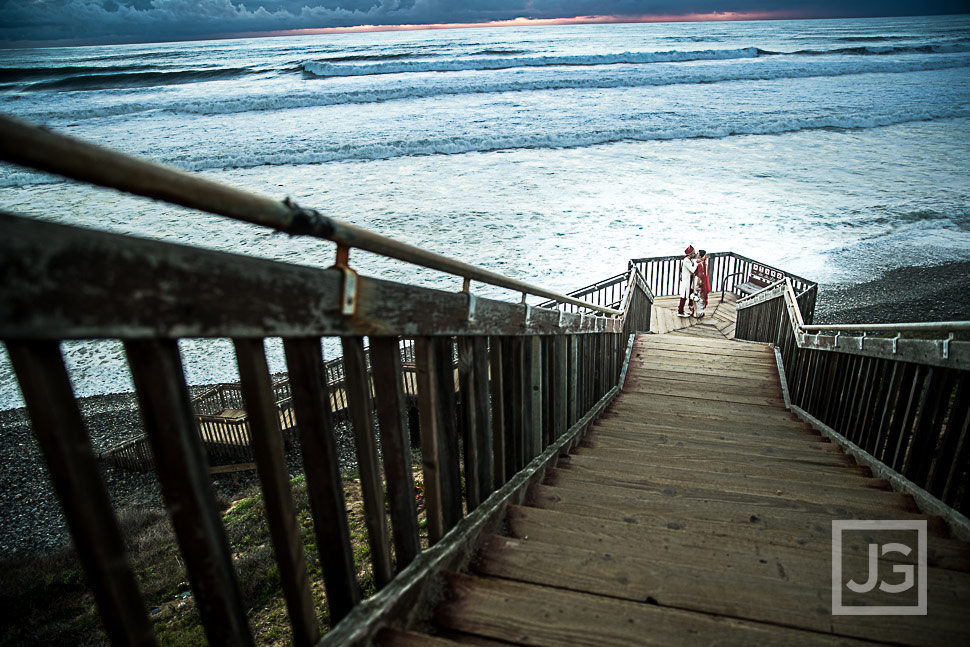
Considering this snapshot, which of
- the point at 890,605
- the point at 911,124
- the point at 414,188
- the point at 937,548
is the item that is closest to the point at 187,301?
the point at 890,605

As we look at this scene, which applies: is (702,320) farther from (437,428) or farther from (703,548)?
(437,428)

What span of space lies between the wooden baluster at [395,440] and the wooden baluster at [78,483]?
846 mm

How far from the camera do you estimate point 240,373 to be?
1.28m

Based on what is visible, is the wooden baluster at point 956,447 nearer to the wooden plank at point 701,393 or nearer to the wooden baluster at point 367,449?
the wooden baluster at point 367,449

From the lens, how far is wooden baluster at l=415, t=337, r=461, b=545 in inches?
82.1

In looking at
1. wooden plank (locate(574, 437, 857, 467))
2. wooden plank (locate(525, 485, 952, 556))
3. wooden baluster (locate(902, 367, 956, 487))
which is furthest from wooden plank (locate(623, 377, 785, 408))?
wooden plank (locate(525, 485, 952, 556))

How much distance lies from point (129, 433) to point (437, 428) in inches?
560

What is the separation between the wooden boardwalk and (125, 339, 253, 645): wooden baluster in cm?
67

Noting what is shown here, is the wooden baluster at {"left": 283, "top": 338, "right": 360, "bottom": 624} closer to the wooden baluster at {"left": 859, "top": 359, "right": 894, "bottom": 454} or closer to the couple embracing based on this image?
the wooden baluster at {"left": 859, "top": 359, "right": 894, "bottom": 454}

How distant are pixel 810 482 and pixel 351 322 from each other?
349cm

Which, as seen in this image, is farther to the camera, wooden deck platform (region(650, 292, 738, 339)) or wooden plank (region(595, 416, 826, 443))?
wooden deck platform (region(650, 292, 738, 339))

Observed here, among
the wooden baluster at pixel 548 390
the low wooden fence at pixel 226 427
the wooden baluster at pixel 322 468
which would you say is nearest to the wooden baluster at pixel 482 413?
the wooden baluster at pixel 322 468

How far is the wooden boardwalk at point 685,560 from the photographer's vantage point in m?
1.87

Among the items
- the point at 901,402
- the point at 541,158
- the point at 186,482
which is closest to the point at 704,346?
the point at 901,402
